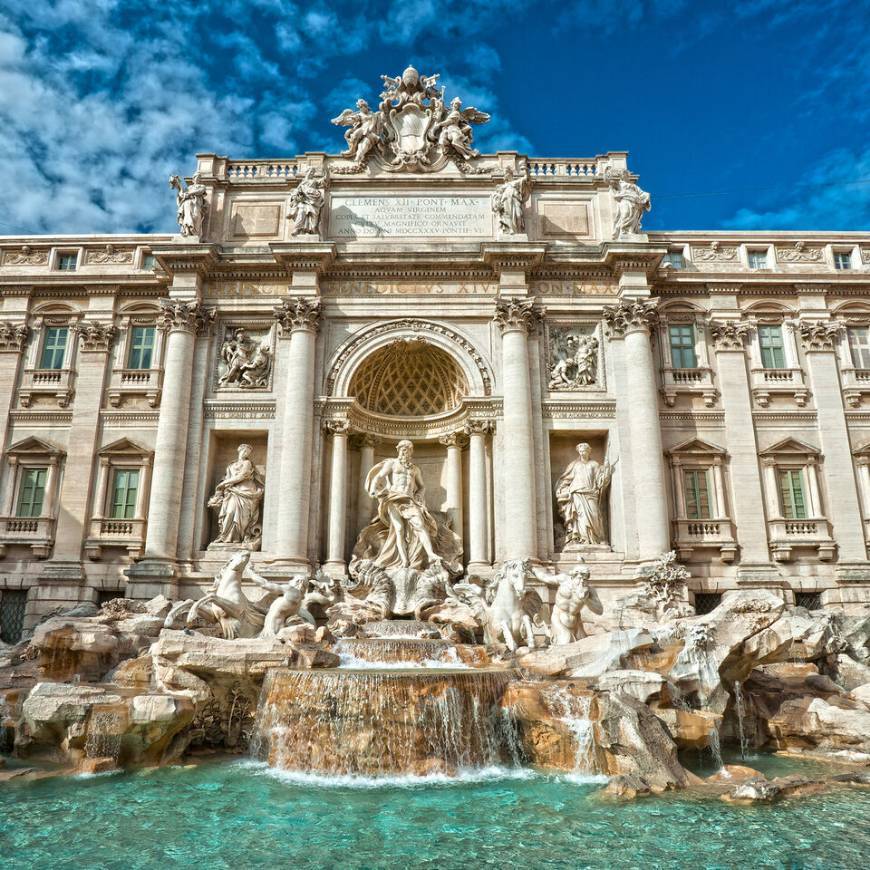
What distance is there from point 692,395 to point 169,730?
1675 cm

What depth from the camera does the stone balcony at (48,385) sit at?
21297mm

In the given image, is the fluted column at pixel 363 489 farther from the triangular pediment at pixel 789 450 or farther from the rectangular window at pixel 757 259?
the rectangular window at pixel 757 259

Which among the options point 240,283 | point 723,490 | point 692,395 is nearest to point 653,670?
point 723,490

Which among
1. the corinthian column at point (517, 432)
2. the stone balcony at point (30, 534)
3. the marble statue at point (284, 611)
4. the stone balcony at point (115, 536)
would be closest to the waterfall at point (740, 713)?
the corinthian column at point (517, 432)

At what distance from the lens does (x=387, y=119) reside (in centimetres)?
2291

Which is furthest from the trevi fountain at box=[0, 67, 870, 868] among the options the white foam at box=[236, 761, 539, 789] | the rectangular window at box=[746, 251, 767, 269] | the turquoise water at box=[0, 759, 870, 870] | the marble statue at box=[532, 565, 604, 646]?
the turquoise water at box=[0, 759, 870, 870]

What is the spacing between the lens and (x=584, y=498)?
1966cm

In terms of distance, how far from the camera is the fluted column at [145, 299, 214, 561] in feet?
62.2

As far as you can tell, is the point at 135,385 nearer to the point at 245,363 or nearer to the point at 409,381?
the point at 245,363

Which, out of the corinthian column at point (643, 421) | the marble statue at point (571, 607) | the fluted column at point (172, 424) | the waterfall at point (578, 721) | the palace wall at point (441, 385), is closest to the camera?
the waterfall at point (578, 721)

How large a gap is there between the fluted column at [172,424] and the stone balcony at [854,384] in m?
19.5

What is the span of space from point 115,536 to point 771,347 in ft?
67.4

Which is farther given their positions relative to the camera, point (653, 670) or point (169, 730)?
point (653, 670)

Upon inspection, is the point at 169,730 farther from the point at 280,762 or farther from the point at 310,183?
the point at 310,183
